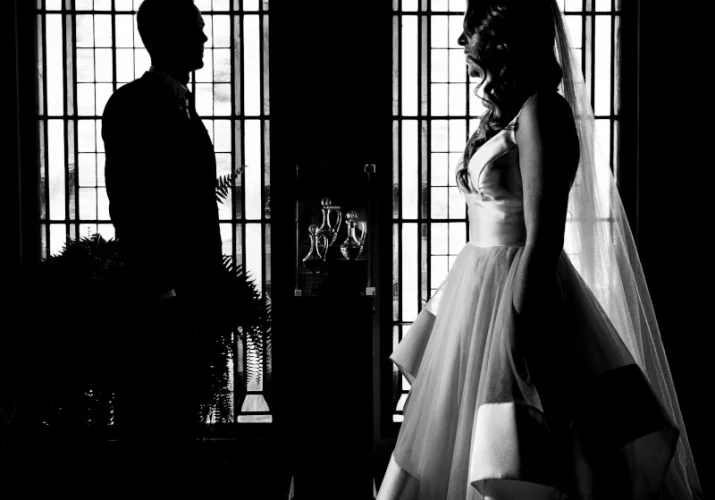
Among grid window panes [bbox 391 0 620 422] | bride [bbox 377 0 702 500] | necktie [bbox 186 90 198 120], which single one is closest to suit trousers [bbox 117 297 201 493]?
necktie [bbox 186 90 198 120]

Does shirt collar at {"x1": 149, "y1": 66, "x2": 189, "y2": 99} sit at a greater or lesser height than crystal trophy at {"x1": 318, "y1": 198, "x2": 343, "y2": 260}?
greater

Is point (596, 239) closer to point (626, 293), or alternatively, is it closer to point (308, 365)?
point (626, 293)

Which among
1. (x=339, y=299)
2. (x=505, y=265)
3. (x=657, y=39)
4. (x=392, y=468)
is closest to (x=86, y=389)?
(x=339, y=299)

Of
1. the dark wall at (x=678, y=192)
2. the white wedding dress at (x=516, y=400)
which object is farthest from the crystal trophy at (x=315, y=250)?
the dark wall at (x=678, y=192)

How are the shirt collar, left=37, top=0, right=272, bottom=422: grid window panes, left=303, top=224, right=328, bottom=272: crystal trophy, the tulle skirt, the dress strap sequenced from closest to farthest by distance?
the tulle skirt < the dress strap < the shirt collar < left=303, top=224, right=328, bottom=272: crystal trophy < left=37, top=0, right=272, bottom=422: grid window panes

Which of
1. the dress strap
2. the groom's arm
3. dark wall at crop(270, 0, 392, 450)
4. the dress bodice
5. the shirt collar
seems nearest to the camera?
the dress strap

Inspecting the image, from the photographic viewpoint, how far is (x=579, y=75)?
1.87m

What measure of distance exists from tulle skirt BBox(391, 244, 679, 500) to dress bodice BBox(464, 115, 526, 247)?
0.07 m

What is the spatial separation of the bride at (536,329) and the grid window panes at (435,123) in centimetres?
199

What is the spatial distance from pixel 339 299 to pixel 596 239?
50.5 inches

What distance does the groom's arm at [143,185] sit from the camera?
1.90 metres

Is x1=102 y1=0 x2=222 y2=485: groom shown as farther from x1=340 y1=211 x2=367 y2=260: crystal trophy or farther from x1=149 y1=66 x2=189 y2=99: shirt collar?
x1=340 y1=211 x2=367 y2=260: crystal trophy

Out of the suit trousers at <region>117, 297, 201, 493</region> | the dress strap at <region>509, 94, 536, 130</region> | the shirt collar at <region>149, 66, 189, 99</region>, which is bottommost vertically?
the suit trousers at <region>117, 297, 201, 493</region>

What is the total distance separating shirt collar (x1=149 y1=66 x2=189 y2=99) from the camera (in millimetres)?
2018
